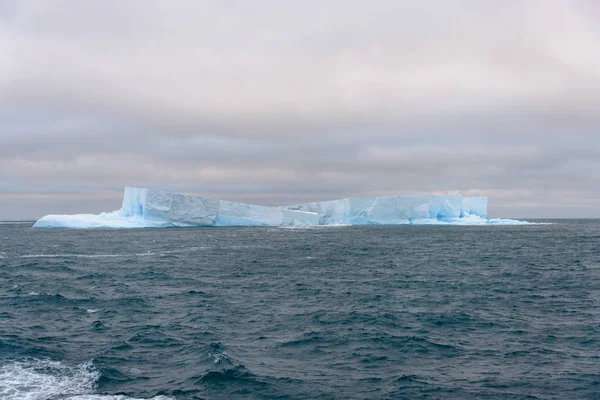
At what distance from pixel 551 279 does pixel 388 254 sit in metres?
10.3

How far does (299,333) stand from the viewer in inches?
416

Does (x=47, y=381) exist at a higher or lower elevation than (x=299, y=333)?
lower

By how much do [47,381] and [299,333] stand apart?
4802 millimetres

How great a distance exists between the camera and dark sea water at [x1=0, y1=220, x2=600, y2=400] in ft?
25.2

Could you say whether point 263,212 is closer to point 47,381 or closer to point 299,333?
point 299,333

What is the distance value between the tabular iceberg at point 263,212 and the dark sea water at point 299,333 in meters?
30.4

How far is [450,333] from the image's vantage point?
420 inches

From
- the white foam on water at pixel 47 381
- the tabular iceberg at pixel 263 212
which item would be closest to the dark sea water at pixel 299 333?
the white foam on water at pixel 47 381

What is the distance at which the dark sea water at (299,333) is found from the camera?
25.2 feet

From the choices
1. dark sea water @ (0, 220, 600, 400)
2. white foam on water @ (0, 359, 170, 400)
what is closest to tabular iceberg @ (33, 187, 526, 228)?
dark sea water @ (0, 220, 600, 400)

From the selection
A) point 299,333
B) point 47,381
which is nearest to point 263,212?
point 299,333

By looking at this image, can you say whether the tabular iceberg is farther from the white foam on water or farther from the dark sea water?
the white foam on water

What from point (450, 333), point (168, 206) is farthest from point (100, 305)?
point (168, 206)

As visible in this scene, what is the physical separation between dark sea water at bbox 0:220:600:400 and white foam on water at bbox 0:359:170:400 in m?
0.03
